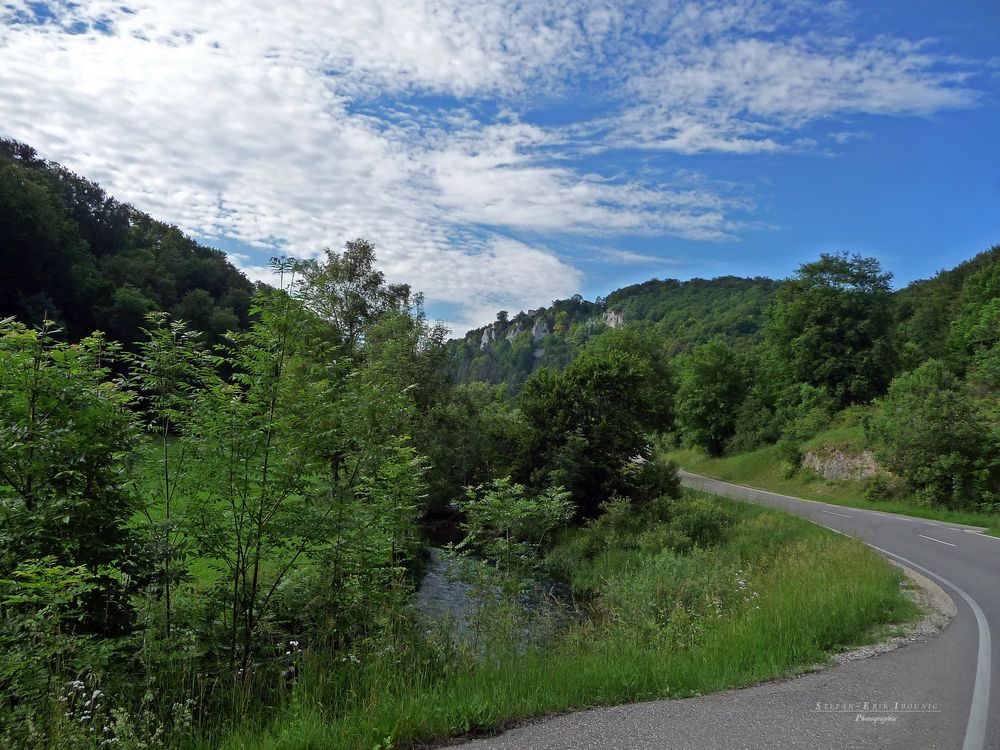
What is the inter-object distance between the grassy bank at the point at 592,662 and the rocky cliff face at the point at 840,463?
2048cm

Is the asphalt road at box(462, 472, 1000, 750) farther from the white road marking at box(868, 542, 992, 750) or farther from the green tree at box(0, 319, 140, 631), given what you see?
the green tree at box(0, 319, 140, 631)

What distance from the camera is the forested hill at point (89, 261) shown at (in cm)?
4519

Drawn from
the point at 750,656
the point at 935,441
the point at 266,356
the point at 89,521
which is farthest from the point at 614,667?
the point at 935,441

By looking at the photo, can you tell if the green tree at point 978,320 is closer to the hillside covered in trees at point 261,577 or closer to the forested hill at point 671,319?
the forested hill at point 671,319

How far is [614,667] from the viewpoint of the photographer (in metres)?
5.78

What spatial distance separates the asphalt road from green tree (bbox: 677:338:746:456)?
4753cm

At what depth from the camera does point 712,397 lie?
174ft

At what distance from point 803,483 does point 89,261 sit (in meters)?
65.5

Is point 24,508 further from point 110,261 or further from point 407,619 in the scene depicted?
point 110,261

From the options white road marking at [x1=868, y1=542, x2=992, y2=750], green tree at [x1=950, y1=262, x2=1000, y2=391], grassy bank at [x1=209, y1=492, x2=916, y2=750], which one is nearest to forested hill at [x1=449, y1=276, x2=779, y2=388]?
green tree at [x1=950, y1=262, x2=1000, y2=391]

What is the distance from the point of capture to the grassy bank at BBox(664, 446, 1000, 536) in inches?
835

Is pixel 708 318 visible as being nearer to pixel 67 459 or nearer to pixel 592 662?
pixel 592 662

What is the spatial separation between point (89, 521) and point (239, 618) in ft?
6.04

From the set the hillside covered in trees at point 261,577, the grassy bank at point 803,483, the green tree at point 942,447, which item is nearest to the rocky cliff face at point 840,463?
the grassy bank at point 803,483
